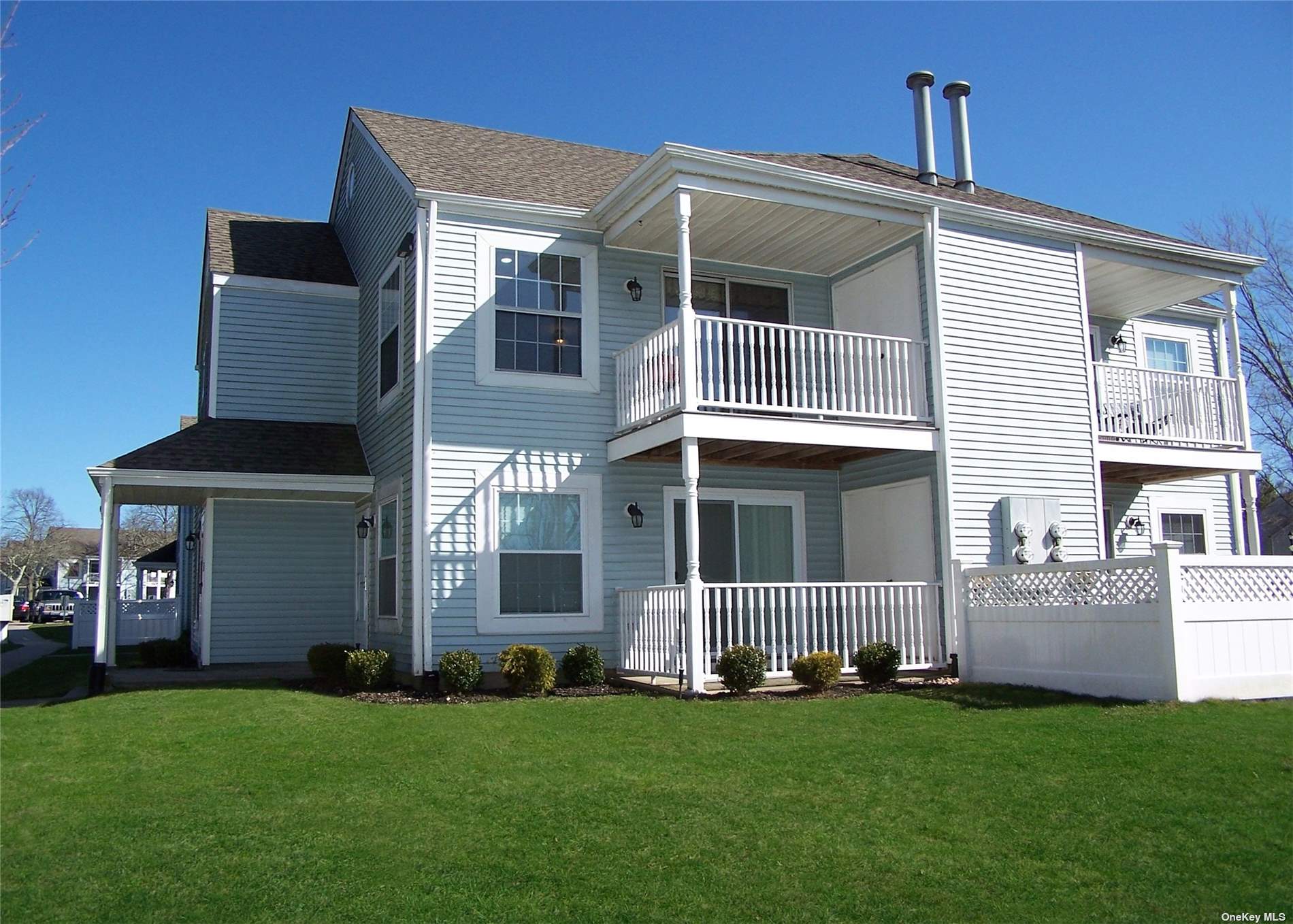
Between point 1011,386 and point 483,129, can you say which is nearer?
point 1011,386

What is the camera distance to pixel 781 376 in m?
12.7

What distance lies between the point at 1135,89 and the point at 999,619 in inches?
298

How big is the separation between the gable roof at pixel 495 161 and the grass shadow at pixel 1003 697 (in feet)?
24.3

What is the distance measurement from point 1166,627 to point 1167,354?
10706mm

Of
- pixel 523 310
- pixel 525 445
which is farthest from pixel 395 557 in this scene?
pixel 523 310

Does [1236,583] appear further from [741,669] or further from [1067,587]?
[741,669]

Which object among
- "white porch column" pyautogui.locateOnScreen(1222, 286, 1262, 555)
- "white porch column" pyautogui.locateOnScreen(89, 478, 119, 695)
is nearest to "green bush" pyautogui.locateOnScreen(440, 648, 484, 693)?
"white porch column" pyautogui.locateOnScreen(89, 478, 119, 695)

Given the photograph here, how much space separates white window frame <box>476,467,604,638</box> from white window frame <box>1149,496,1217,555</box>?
Result: 9.58 metres

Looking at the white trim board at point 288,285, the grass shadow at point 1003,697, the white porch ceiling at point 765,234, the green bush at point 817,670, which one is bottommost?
the grass shadow at point 1003,697

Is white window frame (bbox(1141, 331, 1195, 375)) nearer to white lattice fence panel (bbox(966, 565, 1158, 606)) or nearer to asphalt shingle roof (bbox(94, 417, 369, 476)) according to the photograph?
white lattice fence panel (bbox(966, 565, 1158, 606))

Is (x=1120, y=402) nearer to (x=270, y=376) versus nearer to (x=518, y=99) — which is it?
(x=518, y=99)

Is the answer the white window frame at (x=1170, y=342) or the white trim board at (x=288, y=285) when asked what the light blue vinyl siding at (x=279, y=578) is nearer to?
the white trim board at (x=288, y=285)

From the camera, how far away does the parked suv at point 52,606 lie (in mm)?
49781

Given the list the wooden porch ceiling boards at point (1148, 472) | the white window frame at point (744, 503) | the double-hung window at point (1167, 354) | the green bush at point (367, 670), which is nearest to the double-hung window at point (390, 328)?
the green bush at point (367, 670)
